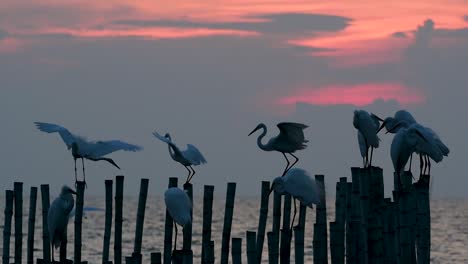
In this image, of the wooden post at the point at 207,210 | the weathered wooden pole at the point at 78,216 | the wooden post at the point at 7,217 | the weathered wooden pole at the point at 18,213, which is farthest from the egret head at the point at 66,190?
the wooden post at the point at 207,210

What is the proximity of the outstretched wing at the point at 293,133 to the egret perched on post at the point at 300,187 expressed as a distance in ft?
11.7

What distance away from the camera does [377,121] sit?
55.0ft

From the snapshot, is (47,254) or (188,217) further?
(47,254)

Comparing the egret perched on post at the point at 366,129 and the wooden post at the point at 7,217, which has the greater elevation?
the egret perched on post at the point at 366,129

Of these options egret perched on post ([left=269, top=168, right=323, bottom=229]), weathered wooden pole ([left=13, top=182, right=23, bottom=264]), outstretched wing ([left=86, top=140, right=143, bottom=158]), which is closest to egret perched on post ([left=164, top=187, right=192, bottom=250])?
egret perched on post ([left=269, top=168, right=323, bottom=229])

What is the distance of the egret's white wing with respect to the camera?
13.9 meters

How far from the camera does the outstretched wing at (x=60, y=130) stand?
16.9m

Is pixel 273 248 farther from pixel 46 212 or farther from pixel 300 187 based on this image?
pixel 46 212

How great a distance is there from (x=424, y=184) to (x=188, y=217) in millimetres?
3109

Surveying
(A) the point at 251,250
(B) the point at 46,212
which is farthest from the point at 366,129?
(B) the point at 46,212

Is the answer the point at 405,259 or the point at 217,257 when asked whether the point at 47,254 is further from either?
the point at 217,257

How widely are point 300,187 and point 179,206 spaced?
1.61m

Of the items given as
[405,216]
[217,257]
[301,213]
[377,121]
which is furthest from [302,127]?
[217,257]

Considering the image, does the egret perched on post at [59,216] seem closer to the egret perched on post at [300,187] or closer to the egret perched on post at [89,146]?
the egret perched on post at [89,146]
